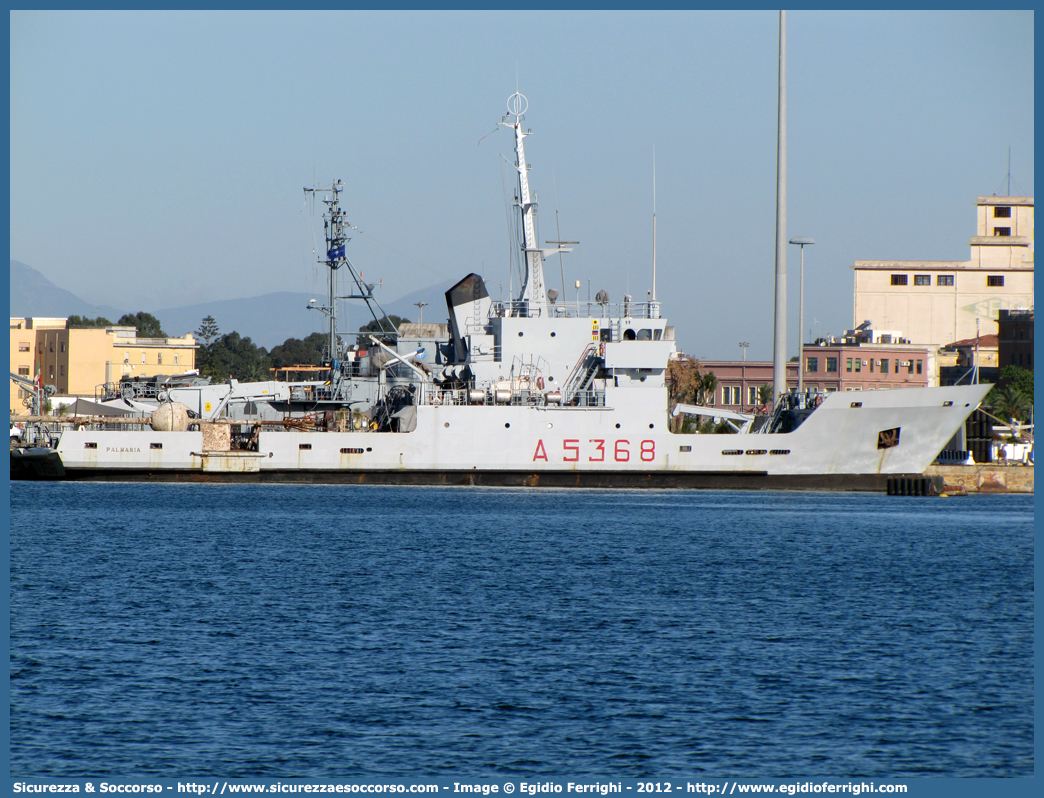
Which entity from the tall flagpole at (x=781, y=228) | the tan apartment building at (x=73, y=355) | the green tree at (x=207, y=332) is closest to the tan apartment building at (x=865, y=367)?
the tall flagpole at (x=781, y=228)

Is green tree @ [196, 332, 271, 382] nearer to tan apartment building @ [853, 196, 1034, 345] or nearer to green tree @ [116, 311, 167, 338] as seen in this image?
green tree @ [116, 311, 167, 338]

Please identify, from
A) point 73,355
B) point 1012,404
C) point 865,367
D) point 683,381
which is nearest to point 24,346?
point 73,355

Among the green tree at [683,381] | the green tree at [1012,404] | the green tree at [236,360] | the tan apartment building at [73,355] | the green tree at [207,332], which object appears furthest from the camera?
the green tree at [207,332]

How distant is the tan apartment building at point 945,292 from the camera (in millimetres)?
91938

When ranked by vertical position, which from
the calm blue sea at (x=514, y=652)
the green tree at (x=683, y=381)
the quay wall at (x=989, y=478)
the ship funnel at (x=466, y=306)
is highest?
the ship funnel at (x=466, y=306)

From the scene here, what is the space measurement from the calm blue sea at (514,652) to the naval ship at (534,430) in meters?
10.8

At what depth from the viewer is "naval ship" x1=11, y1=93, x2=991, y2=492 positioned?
4153cm

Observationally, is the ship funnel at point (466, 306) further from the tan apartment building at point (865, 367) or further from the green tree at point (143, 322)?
the green tree at point (143, 322)

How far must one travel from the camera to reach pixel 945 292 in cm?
9269

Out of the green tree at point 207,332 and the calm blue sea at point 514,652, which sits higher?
the green tree at point 207,332

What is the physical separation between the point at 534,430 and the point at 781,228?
15.3m

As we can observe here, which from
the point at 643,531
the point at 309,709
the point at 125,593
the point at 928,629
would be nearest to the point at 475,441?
the point at 643,531

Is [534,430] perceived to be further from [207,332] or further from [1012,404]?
[207,332]

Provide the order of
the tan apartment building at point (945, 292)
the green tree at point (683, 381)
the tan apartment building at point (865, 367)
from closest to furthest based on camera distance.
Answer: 1. the green tree at point (683, 381)
2. the tan apartment building at point (865, 367)
3. the tan apartment building at point (945, 292)
